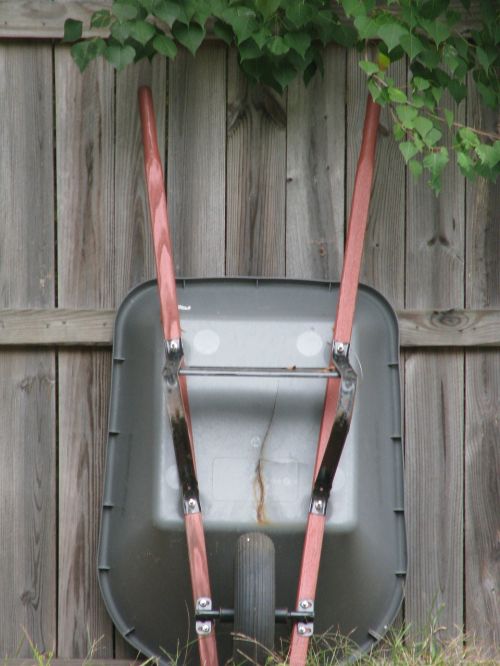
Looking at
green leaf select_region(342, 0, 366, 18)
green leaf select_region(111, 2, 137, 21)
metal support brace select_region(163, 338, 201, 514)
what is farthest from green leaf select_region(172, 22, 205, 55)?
metal support brace select_region(163, 338, 201, 514)

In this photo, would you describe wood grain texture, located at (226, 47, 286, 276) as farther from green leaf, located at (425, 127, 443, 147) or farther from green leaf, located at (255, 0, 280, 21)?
green leaf, located at (425, 127, 443, 147)

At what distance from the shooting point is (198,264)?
243cm

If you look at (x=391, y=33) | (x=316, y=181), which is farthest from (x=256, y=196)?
(x=391, y=33)

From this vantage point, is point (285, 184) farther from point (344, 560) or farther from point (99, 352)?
point (344, 560)

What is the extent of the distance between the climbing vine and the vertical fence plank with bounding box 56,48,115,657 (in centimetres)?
18

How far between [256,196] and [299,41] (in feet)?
1.32

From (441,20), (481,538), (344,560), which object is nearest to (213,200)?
(441,20)

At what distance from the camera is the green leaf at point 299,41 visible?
224 centimetres

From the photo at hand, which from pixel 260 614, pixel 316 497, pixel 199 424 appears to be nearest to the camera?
pixel 260 614

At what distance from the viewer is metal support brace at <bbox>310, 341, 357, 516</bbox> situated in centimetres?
201

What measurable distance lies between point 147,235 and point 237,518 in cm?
78

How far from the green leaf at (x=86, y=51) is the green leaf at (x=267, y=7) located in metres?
0.37

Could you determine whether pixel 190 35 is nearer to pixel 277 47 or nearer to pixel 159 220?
pixel 277 47

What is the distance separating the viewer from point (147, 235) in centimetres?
243
